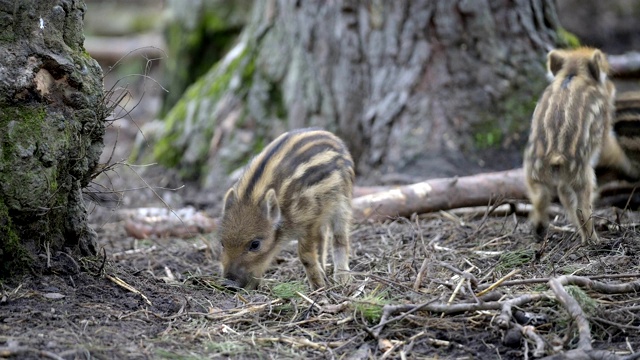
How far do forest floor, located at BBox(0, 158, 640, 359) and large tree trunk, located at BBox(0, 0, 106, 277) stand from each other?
0.67ft

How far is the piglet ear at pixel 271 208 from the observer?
5605 mm

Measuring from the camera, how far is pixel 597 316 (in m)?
4.24

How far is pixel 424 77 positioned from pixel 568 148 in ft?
8.96

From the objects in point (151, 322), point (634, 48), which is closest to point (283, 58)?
point (151, 322)

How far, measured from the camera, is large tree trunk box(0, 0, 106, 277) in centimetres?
440

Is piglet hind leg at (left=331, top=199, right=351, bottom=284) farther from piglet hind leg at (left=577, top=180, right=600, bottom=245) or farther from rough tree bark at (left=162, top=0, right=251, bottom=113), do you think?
rough tree bark at (left=162, top=0, right=251, bottom=113)

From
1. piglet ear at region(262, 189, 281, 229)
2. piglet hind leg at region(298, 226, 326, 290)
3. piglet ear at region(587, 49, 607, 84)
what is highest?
piglet ear at region(587, 49, 607, 84)

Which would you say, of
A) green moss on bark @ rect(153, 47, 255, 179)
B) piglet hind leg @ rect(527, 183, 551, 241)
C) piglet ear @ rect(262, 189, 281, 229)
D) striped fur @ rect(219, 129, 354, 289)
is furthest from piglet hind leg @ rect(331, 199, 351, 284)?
green moss on bark @ rect(153, 47, 255, 179)

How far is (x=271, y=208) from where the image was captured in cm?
566

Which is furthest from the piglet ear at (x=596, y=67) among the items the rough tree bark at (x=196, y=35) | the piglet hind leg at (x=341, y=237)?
the rough tree bark at (x=196, y=35)

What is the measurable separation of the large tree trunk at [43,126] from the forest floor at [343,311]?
203mm

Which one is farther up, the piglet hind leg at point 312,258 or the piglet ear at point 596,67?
the piglet ear at point 596,67

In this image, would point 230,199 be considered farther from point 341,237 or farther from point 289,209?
point 341,237

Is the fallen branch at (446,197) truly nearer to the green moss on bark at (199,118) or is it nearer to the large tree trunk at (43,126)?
the large tree trunk at (43,126)
